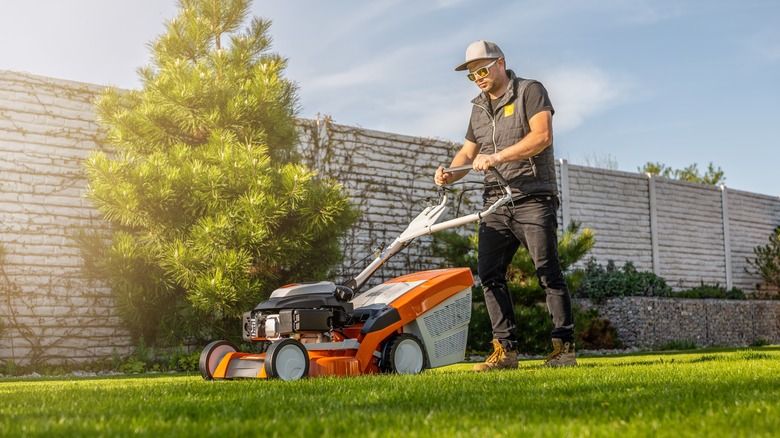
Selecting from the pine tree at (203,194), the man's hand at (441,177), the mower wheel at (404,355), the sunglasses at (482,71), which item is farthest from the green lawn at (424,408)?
the pine tree at (203,194)

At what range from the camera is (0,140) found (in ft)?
27.8

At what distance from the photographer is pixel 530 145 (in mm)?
5188

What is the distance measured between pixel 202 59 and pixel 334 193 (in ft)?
6.99

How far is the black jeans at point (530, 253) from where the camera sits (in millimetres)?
5266

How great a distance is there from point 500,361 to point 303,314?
1484mm

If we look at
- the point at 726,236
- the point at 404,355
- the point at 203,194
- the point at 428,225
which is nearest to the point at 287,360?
the point at 404,355

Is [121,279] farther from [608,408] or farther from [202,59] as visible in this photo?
[608,408]

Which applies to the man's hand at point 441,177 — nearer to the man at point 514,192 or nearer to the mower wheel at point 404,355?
the man at point 514,192

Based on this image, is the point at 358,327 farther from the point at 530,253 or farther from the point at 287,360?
the point at 530,253

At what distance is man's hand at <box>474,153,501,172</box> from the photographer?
16.8 ft

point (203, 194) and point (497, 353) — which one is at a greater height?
point (203, 194)

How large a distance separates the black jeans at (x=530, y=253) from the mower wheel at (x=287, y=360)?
146 centimetres

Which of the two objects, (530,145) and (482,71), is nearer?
(530,145)

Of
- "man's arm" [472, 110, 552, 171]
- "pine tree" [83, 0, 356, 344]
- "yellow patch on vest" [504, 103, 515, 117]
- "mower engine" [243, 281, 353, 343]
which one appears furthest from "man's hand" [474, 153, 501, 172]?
"pine tree" [83, 0, 356, 344]
